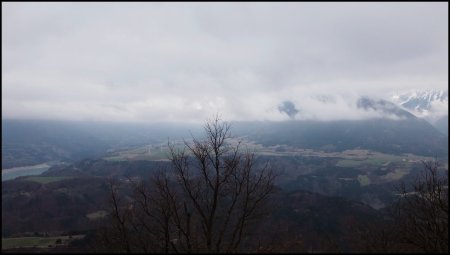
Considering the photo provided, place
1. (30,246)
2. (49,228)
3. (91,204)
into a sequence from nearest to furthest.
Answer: (30,246), (49,228), (91,204)

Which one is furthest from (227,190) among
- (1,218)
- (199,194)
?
(1,218)

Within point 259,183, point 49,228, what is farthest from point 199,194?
point 49,228

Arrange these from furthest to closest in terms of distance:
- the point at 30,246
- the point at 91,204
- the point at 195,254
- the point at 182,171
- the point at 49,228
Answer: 1. the point at 91,204
2. the point at 49,228
3. the point at 30,246
4. the point at 182,171
5. the point at 195,254

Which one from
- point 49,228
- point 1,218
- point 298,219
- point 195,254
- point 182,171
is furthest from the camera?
point 1,218

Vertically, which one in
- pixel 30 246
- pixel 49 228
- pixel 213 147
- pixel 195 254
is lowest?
pixel 49 228

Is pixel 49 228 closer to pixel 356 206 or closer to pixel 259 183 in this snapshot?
pixel 356 206

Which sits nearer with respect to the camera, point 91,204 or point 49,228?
point 49,228

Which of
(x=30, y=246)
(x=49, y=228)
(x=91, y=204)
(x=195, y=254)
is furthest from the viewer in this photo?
(x=91, y=204)

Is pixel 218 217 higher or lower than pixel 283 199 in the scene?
higher

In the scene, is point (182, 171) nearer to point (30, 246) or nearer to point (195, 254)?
point (195, 254)
